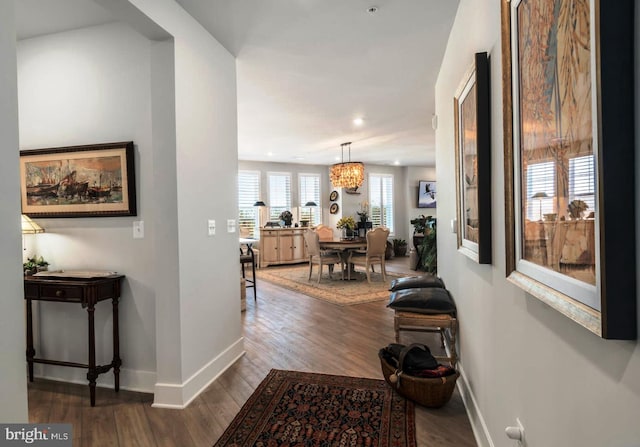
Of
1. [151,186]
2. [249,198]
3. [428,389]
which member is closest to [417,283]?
[428,389]

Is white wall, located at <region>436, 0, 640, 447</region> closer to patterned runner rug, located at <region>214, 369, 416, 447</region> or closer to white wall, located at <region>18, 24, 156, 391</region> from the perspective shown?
patterned runner rug, located at <region>214, 369, 416, 447</region>

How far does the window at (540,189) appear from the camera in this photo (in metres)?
0.95

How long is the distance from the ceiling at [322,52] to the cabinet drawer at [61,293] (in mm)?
1952

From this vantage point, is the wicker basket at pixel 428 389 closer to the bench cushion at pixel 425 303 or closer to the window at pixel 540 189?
the bench cushion at pixel 425 303

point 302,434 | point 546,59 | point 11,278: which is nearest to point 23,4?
point 11,278

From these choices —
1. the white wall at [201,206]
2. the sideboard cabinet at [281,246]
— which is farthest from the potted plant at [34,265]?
the sideboard cabinet at [281,246]

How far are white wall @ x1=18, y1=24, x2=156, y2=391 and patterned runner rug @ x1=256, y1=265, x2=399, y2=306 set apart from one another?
2907 mm

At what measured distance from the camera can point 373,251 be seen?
6.24 meters

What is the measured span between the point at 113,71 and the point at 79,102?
14.8 inches

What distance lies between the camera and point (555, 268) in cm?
94

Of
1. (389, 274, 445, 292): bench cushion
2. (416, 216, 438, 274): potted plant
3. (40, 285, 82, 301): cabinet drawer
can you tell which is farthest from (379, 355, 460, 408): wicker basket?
(416, 216, 438, 274): potted plant

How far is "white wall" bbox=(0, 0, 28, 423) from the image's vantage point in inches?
45.4

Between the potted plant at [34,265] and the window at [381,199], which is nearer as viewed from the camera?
the potted plant at [34,265]

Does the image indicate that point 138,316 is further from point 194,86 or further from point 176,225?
point 194,86
